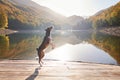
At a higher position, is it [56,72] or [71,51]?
[56,72]

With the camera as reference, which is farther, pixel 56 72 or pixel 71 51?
pixel 71 51

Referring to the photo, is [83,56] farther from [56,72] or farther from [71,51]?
[56,72]

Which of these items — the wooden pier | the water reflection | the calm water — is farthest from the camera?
the calm water

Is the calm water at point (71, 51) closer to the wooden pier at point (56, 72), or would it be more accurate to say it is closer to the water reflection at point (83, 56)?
the water reflection at point (83, 56)

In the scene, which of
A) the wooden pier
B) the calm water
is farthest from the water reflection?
the wooden pier

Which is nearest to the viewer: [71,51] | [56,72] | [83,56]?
[56,72]

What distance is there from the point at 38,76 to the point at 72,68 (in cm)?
207

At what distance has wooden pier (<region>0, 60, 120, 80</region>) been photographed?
927cm

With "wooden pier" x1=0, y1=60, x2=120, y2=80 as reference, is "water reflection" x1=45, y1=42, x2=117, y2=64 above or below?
below

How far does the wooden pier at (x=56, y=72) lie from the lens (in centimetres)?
A: 927

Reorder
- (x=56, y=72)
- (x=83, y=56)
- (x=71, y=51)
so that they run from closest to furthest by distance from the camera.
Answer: (x=56, y=72), (x=83, y=56), (x=71, y=51)

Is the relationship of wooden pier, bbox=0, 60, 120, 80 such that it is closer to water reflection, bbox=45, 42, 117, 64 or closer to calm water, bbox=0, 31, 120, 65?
calm water, bbox=0, 31, 120, 65

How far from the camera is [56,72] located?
1015 centimetres

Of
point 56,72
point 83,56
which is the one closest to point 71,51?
point 83,56
